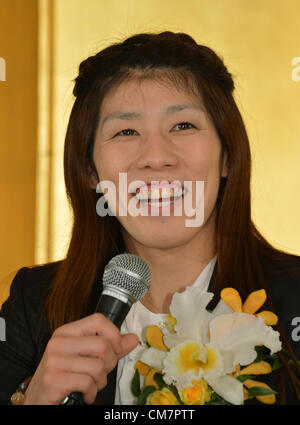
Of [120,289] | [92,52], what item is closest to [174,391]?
[120,289]

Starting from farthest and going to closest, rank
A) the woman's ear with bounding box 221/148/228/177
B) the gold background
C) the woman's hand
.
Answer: the gold background < the woman's ear with bounding box 221/148/228/177 < the woman's hand

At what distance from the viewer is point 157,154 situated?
42.7 inches

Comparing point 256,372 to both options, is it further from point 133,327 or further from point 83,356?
point 133,327

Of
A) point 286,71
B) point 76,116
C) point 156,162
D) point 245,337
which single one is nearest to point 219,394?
point 245,337

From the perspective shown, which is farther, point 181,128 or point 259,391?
point 181,128

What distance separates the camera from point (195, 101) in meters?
1.17

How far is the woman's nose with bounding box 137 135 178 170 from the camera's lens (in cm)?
108

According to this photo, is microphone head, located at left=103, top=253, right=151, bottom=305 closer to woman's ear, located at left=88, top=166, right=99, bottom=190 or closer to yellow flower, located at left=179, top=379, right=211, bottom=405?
yellow flower, located at left=179, top=379, right=211, bottom=405

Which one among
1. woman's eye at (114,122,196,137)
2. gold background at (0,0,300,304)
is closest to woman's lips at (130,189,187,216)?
woman's eye at (114,122,196,137)

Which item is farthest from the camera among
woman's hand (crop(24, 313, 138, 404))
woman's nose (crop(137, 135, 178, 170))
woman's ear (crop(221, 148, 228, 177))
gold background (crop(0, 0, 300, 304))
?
gold background (crop(0, 0, 300, 304))

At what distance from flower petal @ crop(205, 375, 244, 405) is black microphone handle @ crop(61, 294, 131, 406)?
119 millimetres

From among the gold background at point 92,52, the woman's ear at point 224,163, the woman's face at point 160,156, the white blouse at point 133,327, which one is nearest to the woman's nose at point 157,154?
the woman's face at point 160,156

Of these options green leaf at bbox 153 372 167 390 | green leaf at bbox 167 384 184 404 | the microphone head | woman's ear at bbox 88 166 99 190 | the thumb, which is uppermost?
woman's ear at bbox 88 166 99 190

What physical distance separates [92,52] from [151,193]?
3.69 feet
